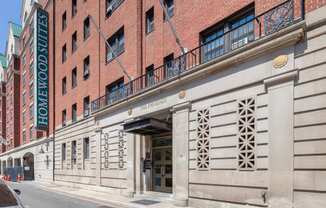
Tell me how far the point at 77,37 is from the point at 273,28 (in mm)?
22925

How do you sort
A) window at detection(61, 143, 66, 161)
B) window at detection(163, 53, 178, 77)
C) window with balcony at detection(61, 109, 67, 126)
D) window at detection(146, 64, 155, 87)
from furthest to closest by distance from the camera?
window with balcony at detection(61, 109, 67, 126) → window at detection(61, 143, 66, 161) → window at detection(146, 64, 155, 87) → window at detection(163, 53, 178, 77)

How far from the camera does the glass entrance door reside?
19.2m

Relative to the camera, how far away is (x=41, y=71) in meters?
40.3

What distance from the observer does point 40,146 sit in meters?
42.4

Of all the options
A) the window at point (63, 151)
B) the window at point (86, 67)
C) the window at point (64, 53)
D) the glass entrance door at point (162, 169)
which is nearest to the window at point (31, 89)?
the window at point (64, 53)

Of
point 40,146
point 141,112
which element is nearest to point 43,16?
point 40,146

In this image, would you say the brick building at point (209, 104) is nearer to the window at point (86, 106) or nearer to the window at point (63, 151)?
the window at point (86, 106)

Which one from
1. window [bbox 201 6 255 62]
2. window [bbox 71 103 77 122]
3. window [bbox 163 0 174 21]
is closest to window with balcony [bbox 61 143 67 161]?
window [bbox 71 103 77 122]

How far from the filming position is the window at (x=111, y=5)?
2468 cm

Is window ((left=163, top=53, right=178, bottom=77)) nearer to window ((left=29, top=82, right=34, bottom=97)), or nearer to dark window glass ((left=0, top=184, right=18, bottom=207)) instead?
dark window glass ((left=0, top=184, right=18, bottom=207))

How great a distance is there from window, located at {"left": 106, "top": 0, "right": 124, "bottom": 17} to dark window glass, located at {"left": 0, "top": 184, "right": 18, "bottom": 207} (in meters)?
18.6

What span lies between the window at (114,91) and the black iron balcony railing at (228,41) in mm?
734

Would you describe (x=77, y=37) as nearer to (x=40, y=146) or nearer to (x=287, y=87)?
(x=40, y=146)

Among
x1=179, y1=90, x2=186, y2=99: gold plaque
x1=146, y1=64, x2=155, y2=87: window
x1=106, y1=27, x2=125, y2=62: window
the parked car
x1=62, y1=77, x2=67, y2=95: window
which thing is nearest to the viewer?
the parked car
